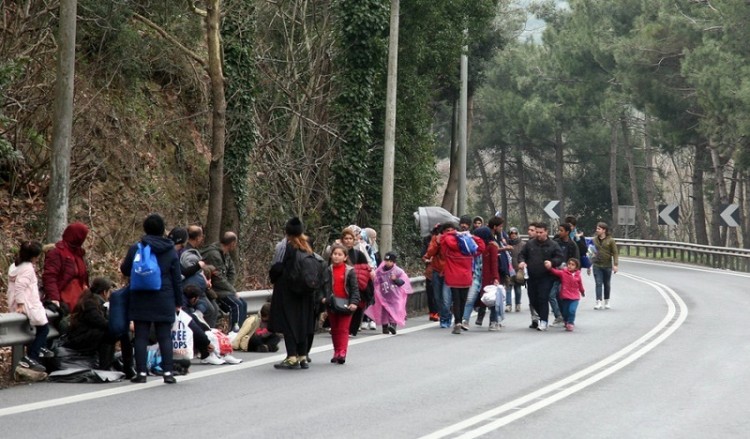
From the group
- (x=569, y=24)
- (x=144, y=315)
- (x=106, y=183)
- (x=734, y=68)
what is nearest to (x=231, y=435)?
(x=144, y=315)

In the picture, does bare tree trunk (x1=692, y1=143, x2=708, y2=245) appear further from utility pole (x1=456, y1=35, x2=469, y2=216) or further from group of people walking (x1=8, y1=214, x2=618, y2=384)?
group of people walking (x1=8, y1=214, x2=618, y2=384)

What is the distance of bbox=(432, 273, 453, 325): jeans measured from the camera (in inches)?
870

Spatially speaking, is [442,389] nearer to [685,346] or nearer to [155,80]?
[685,346]

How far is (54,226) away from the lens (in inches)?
669

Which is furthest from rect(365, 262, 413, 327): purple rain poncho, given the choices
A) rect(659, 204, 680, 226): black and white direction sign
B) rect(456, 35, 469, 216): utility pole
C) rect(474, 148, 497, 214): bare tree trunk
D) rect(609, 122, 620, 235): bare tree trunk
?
rect(474, 148, 497, 214): bare tree trunk

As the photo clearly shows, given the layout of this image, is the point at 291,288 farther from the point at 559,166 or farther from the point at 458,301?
the point at 559,166

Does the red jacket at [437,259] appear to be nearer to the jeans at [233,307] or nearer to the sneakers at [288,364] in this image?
the jeans at [233,307]

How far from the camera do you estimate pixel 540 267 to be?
2223 centimetres

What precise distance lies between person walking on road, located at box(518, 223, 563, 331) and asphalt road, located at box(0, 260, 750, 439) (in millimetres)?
1049

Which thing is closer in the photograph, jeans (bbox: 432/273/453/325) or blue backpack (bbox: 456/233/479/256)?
blue backpack (bbox: 456/233/479/256)

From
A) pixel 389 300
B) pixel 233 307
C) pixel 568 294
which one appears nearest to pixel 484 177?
pixel 568 294

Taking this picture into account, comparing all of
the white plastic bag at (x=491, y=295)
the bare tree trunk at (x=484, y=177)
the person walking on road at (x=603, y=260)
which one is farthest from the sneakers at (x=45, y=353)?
the bare tree trunk at (x=484, y=177)

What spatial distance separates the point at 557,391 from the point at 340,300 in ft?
11.9

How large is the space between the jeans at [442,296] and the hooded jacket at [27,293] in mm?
9095
